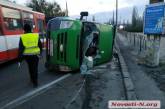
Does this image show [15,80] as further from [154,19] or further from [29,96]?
[154,19]

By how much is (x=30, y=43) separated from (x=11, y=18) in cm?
644

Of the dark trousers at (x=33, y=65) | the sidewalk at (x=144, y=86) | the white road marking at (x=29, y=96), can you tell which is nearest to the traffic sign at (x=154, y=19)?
the sidewalk at (x=144, y=86)

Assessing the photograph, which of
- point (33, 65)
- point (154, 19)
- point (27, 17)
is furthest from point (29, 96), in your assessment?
point (27, 17)

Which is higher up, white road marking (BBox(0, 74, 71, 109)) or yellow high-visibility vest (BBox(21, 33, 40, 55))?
yellow high-visibility vest (BBox(21, 33, 40, 55))

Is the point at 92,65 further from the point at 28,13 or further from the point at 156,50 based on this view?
the point at 28,13

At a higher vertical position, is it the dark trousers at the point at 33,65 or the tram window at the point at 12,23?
the tram window at the point at 12,23

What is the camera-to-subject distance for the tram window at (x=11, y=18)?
1630 cm

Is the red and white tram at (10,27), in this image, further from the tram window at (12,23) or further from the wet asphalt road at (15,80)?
the wet asphalt road at (15,80)

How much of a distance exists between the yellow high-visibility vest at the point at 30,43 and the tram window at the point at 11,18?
5461 mm

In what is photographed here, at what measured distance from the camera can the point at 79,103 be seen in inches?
348

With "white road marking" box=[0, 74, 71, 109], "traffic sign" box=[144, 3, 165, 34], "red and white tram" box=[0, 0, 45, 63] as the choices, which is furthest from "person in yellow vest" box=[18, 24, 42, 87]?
"traffic sign" box=[144, 3, 165, 34]

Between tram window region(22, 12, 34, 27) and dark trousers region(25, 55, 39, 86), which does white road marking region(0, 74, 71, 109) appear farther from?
tram window region(22, 12, 34, 27)

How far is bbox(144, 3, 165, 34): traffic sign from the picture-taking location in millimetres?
14555

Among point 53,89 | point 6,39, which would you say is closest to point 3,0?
point 6,39
